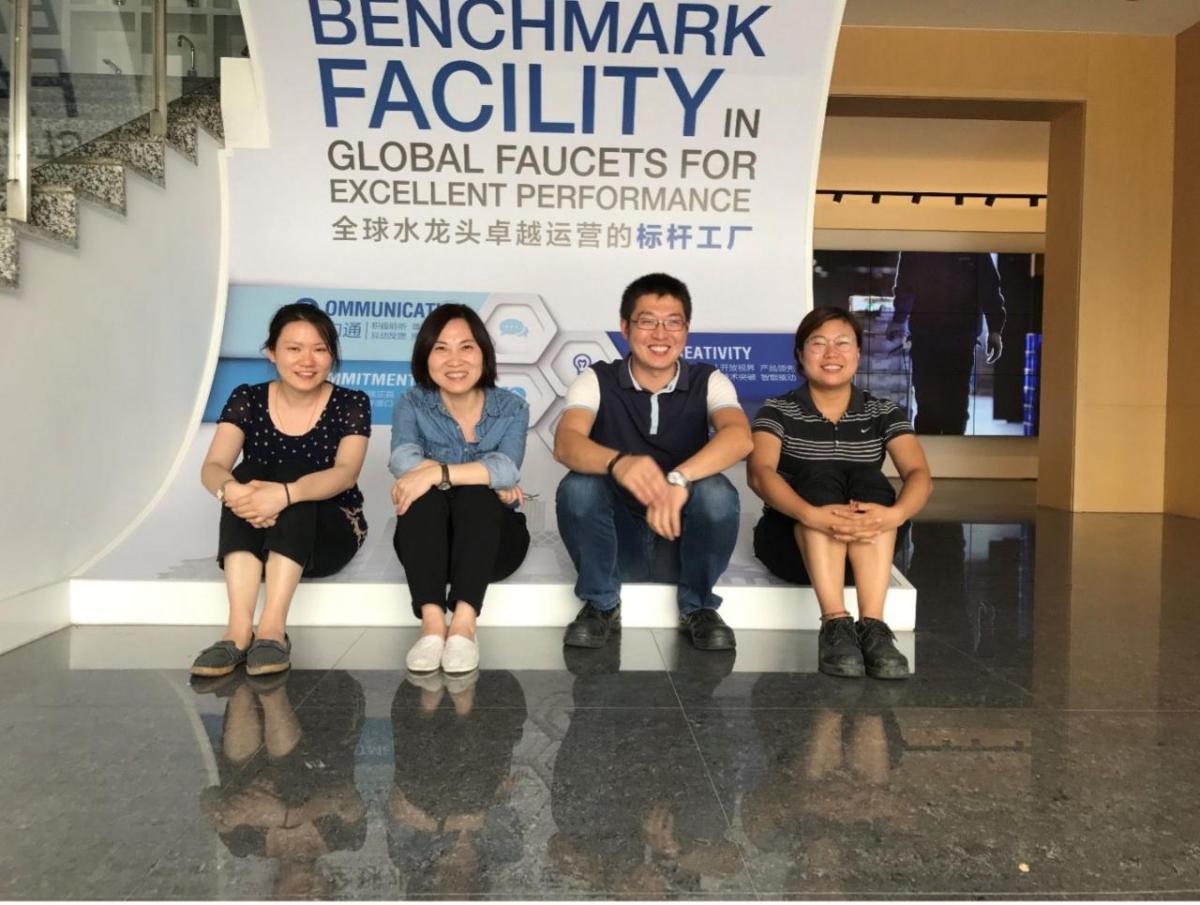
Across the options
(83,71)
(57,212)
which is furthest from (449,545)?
(83,71)

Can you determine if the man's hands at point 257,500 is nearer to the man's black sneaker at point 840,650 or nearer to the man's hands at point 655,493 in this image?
the man's hands at point 655,493

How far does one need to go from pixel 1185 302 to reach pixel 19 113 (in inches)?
251

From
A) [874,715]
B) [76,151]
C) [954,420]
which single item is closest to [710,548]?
[874,715]

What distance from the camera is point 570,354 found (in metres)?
3.37

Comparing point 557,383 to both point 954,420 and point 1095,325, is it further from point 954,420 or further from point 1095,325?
point 954,420

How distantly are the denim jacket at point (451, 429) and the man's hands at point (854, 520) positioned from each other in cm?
76

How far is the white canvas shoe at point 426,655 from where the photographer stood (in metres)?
2.07

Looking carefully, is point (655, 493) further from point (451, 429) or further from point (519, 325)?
point (519, 325)

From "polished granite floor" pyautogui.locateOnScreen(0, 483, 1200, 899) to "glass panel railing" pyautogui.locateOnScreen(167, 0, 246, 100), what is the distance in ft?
6.57

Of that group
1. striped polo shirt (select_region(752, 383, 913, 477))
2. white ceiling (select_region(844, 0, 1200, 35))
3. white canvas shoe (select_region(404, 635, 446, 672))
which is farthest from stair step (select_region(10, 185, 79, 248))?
white ceiling (select_region(844, 0, 1200, 35))

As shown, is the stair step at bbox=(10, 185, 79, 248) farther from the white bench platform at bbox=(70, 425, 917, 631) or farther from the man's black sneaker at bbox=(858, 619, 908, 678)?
the man's black sneaker at bbox=(858, 619, 908, 678)

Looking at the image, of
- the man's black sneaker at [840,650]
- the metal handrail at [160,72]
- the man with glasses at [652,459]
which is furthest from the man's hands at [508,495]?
the metal handrail at [160,72]

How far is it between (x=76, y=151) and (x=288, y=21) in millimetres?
900

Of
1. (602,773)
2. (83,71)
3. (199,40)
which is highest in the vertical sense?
(199,40)
